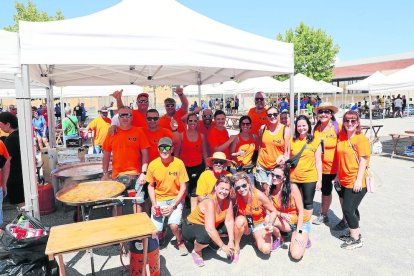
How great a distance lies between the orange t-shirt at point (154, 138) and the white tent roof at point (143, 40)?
3.83ft

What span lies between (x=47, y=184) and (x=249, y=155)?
132 inches

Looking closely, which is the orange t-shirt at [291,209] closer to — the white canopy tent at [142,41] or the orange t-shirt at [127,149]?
the white canopy tent at [142,41]

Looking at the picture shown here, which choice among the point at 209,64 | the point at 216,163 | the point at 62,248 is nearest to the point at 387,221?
the point at 216,163

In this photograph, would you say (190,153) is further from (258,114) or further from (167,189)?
(258,114)

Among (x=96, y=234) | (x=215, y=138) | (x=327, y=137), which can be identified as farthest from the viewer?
(x=215, y=138)

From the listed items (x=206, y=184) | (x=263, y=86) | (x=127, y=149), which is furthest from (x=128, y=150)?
(x=263, y=86)

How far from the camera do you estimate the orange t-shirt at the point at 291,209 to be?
373 centimetres

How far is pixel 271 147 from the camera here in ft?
13.7

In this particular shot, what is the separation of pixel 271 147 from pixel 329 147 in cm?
75

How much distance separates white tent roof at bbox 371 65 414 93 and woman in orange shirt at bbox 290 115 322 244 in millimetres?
6153

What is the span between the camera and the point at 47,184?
5.08 m

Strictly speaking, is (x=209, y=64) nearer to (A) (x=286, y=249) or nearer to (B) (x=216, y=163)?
(B) (x=216, y=163)

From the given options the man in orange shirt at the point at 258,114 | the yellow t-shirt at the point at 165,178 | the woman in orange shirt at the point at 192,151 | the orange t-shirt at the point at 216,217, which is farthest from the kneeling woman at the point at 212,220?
the man in orange shirt at the point at 258,114

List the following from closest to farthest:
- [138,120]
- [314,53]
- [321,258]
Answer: [321,258], [138,120], [314,53]
